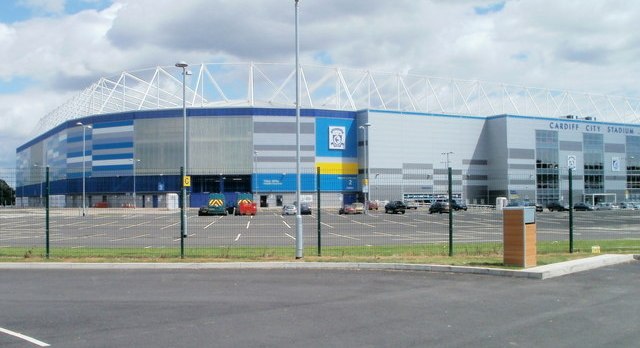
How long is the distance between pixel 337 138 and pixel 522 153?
3405cm

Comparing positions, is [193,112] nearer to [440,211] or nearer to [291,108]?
[291,108]

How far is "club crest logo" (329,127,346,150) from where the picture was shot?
314ft

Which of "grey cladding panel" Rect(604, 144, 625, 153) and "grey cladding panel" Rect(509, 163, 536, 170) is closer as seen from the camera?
"grey cladding panel" Rect(509, 163, 536, 170)

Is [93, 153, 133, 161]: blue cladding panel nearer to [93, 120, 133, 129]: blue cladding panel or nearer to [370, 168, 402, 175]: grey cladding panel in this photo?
[93, 120, 133, 129]: blue cladding panel

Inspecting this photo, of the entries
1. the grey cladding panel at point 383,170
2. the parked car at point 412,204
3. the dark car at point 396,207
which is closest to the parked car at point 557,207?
the parked car at point 412,204

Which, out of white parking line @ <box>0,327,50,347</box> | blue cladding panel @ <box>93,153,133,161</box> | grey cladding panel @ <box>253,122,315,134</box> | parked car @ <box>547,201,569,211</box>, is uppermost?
grey cladding panel @ <box>253,122,315,134</box>

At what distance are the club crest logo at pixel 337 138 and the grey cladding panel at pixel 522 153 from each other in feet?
100

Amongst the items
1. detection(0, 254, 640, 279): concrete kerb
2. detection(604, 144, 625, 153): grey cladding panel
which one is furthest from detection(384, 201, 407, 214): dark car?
detection(604, 144, 625, 153): grey cladding panel

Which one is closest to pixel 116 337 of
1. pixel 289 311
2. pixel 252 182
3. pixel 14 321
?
pixel 14 321

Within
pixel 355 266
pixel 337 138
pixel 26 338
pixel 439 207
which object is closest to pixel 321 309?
pixel 26 338

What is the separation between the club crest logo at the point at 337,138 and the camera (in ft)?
314

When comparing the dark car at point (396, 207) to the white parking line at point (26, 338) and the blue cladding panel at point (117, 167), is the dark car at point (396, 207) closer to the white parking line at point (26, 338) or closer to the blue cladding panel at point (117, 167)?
the blue cladding panel at point (117, 167)

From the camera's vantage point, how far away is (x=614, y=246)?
62.8 ft

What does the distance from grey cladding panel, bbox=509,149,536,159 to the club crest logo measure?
30.5 meters
